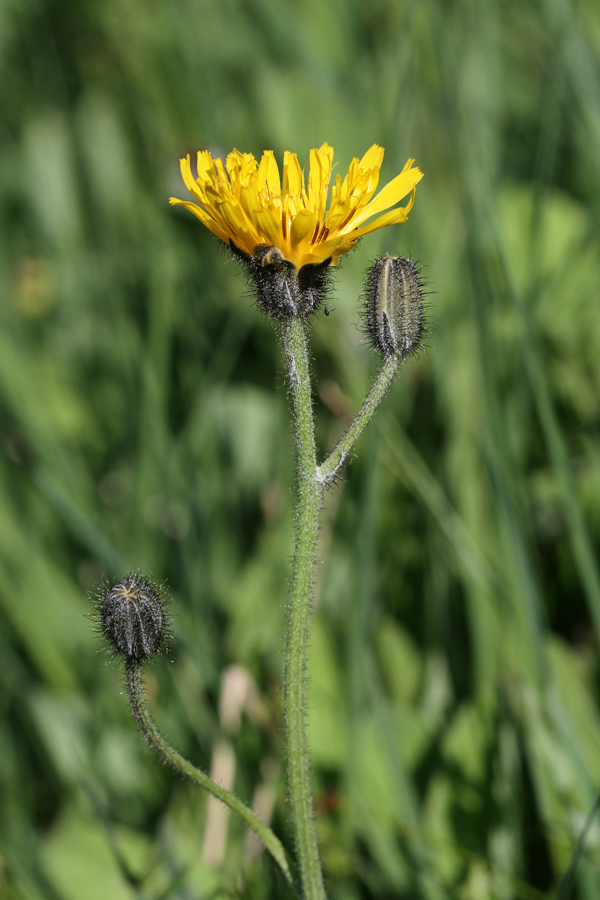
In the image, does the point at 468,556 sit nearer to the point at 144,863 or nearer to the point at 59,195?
the point at 144,863

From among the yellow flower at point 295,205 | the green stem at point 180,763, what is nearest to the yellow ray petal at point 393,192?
the yellow flower at point 295,205

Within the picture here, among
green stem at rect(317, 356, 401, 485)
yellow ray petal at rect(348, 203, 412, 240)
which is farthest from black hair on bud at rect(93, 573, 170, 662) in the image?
yellow ray petal at rect(348, 203, 412, 240)

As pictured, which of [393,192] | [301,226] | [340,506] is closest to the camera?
[301,226]

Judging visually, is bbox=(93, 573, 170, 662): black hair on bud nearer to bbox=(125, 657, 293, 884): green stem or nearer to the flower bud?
bbox=(125, 657, 293, 884): green stem

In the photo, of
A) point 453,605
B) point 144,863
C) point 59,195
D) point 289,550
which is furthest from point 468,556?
point 59,195

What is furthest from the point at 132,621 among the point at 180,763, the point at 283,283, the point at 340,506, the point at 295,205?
the point at 340,506

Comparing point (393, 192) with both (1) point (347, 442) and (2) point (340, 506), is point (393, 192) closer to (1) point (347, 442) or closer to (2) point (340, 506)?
(1) point (347, 442)

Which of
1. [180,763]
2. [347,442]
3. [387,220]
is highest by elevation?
[387,220]
